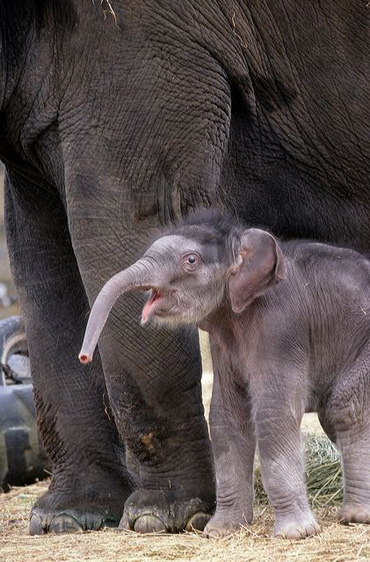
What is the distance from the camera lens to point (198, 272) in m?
5.07

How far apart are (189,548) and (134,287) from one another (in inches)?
34.8

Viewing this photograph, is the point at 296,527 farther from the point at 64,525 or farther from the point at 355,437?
the point at 64,525

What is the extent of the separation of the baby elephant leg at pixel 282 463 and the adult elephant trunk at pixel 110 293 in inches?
23.0

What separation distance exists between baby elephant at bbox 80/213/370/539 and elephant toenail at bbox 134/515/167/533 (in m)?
0.36

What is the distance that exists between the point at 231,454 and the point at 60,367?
4.49ft

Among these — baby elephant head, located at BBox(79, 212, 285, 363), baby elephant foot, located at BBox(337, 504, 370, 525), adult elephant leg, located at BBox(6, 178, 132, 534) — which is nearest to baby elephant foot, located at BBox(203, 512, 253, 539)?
baby elephant foot, located at BBox(337, 504, 370, 525)

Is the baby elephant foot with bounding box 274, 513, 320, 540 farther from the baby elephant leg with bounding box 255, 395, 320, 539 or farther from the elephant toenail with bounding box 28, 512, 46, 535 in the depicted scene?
the elephant toenail with bounding box 28, 512, 46, 535

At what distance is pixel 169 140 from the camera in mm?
5395

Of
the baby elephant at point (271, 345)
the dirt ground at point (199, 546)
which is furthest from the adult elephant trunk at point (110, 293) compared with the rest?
the dirt ground at point (199, 546)

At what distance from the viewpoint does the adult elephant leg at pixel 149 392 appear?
5.45 m

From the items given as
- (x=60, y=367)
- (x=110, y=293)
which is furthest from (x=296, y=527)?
(x=60, y=367)

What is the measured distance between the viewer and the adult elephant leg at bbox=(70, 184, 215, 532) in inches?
215

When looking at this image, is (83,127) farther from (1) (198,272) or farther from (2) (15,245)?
(2) (15,245)

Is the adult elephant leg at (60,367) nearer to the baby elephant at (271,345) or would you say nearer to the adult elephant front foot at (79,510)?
the adult elephant front foot at (79,510)
